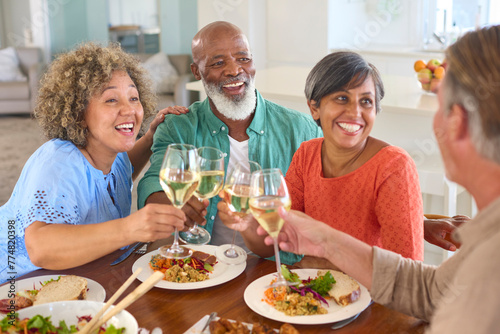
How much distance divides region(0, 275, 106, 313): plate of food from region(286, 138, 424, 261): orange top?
0.78 meters

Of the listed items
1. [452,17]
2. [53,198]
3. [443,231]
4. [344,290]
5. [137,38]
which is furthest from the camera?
[137,38]

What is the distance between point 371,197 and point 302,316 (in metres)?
0.60

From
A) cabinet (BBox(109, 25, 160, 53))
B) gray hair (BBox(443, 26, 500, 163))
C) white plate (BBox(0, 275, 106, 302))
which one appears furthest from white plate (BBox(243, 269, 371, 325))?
cabinet (BBox(109, 25, 160, 53))

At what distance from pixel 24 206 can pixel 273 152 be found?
3.62 ft

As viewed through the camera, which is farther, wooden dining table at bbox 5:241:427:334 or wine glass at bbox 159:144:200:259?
wine glass at bbox 159:144:200:259

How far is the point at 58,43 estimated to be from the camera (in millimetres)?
9008

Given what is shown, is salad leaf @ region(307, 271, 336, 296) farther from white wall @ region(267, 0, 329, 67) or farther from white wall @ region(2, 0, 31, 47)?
white wall @ region(2, 0, 31, 47)

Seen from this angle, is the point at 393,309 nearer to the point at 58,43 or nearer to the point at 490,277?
the point at 490,277

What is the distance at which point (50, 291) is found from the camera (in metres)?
1.33

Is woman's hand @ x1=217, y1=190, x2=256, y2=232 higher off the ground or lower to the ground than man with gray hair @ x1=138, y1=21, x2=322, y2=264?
lower

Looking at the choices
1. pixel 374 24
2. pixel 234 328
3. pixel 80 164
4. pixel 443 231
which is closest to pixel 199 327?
pixel 234 328

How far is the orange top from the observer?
1.58 metres

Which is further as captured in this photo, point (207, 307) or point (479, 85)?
point (207, 307)

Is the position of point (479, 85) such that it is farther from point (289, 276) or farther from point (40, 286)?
point (40, 286)
